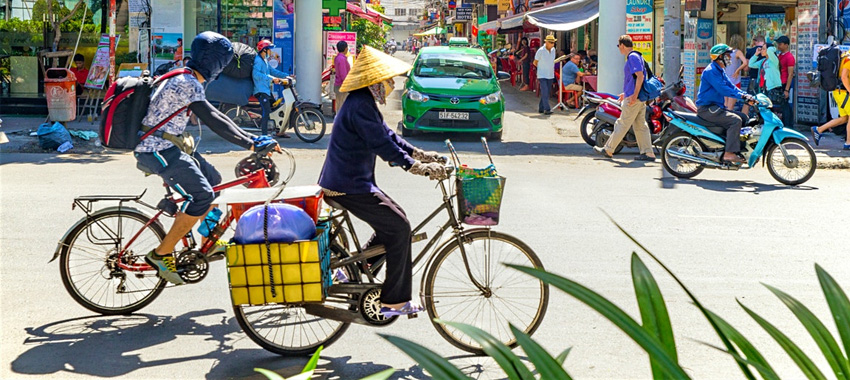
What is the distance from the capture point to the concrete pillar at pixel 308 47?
66.7 feet

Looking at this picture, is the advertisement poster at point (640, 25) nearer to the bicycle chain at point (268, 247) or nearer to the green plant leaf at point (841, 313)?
the bicycle chain at point (268, 247)

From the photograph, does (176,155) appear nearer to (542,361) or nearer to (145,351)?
(145,351)

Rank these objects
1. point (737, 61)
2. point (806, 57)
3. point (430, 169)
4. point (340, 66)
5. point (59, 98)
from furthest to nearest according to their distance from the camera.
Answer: point (737, 61), point (806, 57), point (340, 66), point (59, 98), point (430, 169)

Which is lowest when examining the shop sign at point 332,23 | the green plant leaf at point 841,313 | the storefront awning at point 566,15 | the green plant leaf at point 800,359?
the green plant leaf at point 800,359

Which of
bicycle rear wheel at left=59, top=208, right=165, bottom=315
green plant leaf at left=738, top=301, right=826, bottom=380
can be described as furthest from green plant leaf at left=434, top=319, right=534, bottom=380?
bicycle rear wheel at left=59, top=208, right=165, bottom=315

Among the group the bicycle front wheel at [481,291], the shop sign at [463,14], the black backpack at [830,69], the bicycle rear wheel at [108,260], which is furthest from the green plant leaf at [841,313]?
the shop sign at [463,14]

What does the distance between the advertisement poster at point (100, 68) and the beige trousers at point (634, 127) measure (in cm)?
994

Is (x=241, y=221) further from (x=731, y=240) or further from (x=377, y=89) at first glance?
(x=731, y=240)

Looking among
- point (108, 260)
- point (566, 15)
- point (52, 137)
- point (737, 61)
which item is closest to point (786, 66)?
point (737, 61)

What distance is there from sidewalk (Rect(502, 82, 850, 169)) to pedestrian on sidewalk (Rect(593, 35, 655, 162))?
1.02 meters

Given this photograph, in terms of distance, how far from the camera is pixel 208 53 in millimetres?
5836

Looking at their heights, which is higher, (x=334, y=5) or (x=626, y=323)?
(x=334, y=5)

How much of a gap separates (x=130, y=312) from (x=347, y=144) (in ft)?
6.49

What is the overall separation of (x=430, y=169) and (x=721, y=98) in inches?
332
